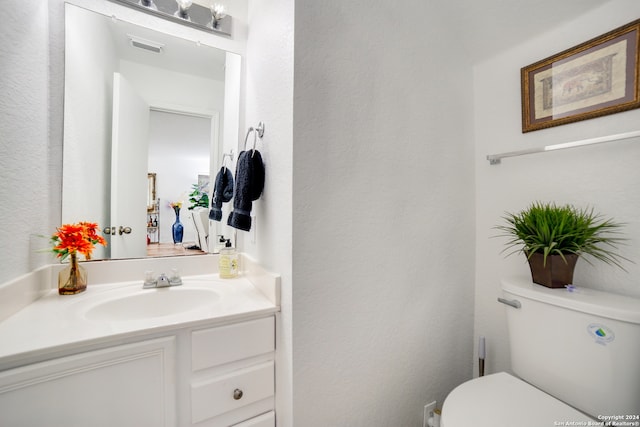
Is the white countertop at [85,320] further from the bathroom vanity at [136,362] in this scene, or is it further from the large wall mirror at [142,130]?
the large wall mirror at [142,130]

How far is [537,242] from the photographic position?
3.26 ft

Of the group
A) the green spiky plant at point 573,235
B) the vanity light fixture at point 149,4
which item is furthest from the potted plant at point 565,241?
the vanity light fixture at point 149,4

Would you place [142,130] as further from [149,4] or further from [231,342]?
[231,342]

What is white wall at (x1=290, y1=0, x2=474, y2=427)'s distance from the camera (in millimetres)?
897

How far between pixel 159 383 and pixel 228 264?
1.88 ft

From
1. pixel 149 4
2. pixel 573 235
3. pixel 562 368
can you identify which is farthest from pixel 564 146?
pixel 149 4

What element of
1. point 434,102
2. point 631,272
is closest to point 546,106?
point 434,102

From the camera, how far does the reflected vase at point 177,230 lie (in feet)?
4.42

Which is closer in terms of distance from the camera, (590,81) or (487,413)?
(487,413)

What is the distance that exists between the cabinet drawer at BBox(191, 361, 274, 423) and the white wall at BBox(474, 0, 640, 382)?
1.13m

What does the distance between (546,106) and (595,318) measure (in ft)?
2.85

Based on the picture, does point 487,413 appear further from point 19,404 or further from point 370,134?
point 19,404

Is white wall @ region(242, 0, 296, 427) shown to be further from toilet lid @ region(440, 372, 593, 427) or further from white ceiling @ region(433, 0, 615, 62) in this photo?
white ceiling @ region(433, 0, 615, 62)

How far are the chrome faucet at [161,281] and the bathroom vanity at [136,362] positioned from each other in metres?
0.05
